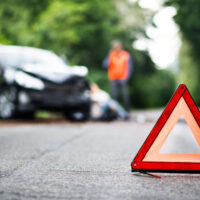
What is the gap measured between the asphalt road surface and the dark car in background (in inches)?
140

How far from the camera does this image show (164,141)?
3.99 meters

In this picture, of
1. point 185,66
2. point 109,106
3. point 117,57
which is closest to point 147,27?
point 185,66

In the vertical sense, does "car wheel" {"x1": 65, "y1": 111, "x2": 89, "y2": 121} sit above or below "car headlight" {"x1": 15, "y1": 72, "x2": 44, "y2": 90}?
below

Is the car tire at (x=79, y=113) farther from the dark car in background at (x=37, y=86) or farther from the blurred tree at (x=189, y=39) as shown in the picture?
the blurred tree at (x=189, y=39)

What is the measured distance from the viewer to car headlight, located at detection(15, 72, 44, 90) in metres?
10.3

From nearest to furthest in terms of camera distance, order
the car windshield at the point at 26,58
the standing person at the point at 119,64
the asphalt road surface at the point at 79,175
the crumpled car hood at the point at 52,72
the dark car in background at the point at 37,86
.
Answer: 1. the asphalt road surface at the point at 79,175
2. the dark car in background at the point at 37,86
3. the crumpled car hood at the point at 52,72
4. the car windshield at the point at 26,58
5. the standing person at the point at 119,64

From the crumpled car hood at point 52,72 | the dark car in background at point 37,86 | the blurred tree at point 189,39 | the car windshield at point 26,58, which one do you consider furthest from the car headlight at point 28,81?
the blurred tree at point 189,39

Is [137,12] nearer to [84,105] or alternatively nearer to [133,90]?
[133,90]

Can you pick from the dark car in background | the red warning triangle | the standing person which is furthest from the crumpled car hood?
the red warning triangle

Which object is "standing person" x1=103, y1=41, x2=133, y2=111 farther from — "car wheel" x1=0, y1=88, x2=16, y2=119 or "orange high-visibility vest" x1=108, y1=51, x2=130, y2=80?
"car wheel" x1=0, y1=88, x2=16, y2=119

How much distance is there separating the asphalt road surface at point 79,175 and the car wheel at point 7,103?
364cm

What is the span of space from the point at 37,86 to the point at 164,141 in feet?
21.8

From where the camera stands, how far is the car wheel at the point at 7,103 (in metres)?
10.3

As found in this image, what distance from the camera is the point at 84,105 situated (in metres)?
11.2
